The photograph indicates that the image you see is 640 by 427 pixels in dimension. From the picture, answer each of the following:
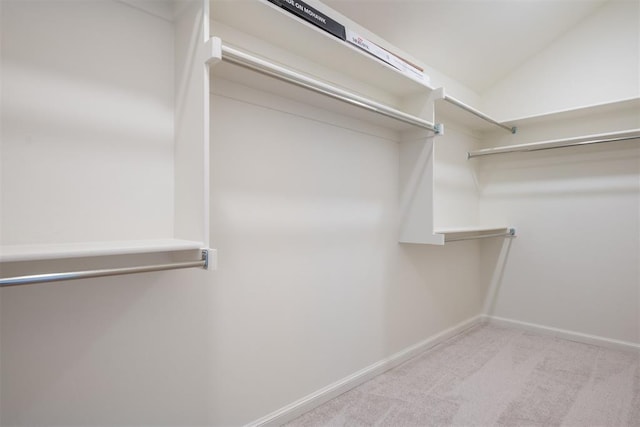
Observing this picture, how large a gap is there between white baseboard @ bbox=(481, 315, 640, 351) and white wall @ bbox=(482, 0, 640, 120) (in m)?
1.85

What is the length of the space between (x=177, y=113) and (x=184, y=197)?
32cm

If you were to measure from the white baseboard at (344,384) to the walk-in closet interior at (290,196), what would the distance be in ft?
0.05

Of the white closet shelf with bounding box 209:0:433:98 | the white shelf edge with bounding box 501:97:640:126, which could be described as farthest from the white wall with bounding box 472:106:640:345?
the white closet shelf with bounding box 209:0:433:98

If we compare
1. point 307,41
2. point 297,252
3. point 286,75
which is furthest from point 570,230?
point 286,75

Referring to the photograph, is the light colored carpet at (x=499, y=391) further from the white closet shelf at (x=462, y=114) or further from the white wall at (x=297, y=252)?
the white closet shelf at (x=462, y=114)

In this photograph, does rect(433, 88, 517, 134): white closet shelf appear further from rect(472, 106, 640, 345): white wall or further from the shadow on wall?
the shadow on wall

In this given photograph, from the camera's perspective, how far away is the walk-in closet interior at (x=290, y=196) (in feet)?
3.69

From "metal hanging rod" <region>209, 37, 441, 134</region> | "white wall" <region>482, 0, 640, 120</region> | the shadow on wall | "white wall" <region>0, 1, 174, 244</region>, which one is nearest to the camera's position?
"white wall" <region>0, 1, 174, 244</region>

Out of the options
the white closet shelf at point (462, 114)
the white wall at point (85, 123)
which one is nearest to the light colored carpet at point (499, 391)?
the white wall at point (85, 123)

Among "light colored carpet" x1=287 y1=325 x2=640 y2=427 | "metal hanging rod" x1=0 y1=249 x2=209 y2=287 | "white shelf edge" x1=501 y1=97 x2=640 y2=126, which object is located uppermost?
"white shelf edge" x1=501 y1=97 x2=640 y2=126

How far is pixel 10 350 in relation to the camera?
3.47ft

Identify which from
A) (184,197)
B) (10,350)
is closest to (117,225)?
(184,197)

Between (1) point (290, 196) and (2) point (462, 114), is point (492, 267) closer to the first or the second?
(2) point (462, 114)

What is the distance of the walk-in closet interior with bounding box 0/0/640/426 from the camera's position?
112cm
